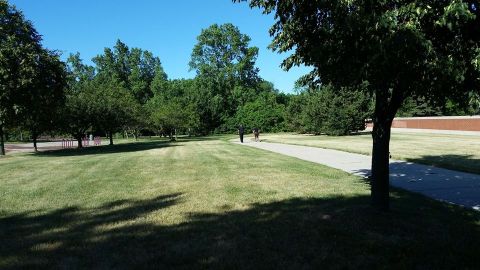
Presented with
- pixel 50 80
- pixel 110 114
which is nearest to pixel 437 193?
pixel 50 80

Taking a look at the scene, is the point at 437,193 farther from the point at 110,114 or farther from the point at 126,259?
the point at 110,114

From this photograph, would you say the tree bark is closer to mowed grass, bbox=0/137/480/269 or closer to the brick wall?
mowed grass, bbox=0/137/480/269

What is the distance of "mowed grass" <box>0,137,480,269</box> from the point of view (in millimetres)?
5359

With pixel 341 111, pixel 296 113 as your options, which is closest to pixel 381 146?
pixel 341 111

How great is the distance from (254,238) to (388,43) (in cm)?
303

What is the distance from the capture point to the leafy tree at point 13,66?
2245 cm

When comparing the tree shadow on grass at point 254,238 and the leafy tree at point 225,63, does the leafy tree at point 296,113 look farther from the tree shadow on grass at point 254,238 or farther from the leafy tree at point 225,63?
the tree shadow on grass at point 254,238

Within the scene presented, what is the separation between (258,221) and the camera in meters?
7.24

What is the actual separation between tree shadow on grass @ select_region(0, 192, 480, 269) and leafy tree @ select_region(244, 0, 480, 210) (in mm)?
1486

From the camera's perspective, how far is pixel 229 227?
6875mm

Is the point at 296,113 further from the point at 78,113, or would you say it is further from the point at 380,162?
the point at 380,162

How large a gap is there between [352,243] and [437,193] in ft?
15.6

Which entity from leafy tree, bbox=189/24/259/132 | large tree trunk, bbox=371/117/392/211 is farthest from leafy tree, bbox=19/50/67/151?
leafy tree, bbox=189/24/259/132

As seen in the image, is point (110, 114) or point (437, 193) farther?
point (110, 114)
